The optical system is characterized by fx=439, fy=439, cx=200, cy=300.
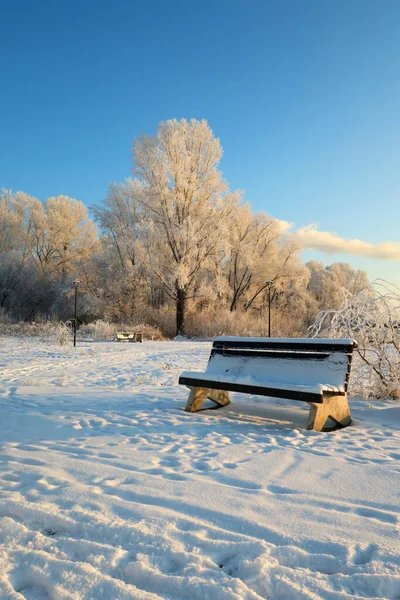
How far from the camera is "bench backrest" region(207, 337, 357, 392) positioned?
4656 millimetres

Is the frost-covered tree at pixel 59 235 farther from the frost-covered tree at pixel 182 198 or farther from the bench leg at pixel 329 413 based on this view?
the bench leg at pixel 329 413

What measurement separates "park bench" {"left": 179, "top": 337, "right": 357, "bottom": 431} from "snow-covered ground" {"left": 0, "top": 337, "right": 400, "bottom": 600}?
0.32 m

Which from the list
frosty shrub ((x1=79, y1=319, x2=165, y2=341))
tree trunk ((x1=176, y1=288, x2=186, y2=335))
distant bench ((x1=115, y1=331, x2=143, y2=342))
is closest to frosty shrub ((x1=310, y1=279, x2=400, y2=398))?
distant bench ((x1=115, y1=331, x2=143, y2=342))

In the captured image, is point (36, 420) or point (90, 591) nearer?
point (90, 591)

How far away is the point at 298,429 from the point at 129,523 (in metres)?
2.61

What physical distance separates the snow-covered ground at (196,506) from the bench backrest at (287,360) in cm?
51

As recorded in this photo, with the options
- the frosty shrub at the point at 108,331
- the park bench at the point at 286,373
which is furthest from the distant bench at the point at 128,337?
the park bench at the point at 286,373

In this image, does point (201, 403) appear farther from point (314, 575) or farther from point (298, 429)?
point (314, 575)

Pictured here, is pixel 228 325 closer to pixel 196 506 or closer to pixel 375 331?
pixel 375 331

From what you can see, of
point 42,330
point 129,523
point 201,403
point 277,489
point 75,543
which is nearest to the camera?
point 75,543

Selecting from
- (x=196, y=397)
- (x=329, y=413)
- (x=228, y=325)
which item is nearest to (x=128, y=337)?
(x=228, y=325)

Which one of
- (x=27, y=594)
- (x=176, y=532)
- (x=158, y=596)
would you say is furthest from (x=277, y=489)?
(x=27, y=594)

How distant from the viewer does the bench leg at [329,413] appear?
4.45 m

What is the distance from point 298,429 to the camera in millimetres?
4555
